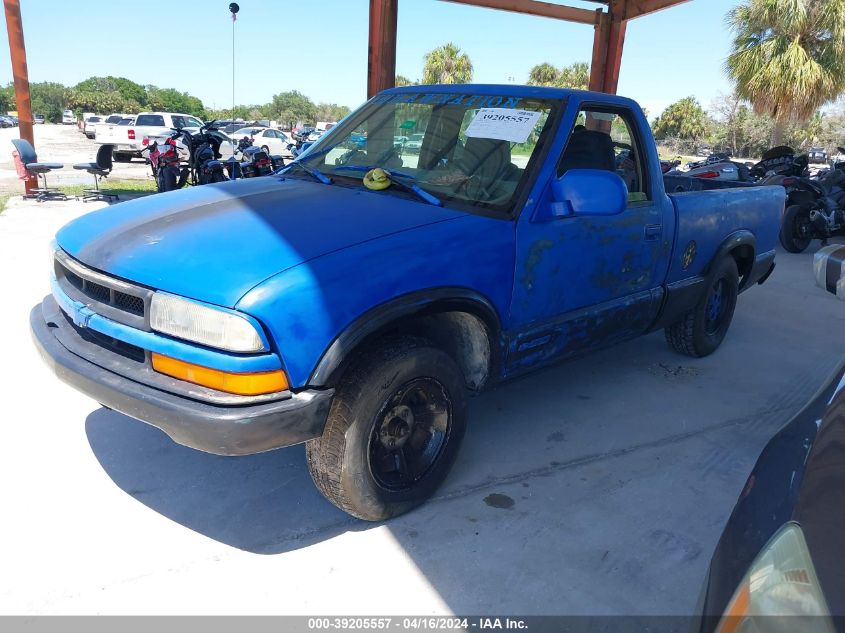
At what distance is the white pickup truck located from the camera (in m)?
19.4

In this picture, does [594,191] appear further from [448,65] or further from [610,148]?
[448,65]

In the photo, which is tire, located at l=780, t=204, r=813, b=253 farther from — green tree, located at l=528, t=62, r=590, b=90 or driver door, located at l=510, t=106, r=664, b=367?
green tree, located at l=528, t=62, r=590, b=90

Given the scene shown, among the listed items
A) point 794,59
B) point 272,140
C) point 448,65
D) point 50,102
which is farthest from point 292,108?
point 794,59

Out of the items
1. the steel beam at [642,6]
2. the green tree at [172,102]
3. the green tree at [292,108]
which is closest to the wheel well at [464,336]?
the steel beam at [642,6]

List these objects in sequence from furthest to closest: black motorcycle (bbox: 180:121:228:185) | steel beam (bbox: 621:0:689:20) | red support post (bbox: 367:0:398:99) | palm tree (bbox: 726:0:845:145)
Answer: palm tree (bbox: 726:0:845:145)
black motorcycle (bbox: 180:121:228:185)
steel beam (bbox: 621:0:689:20)
red support post (bbox: 367:0:398:99)

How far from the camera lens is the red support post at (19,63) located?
10.3m

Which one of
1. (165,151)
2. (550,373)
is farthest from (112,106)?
(550,373)

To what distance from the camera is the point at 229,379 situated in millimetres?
2166

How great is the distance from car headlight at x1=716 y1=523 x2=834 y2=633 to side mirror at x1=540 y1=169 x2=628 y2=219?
198cm

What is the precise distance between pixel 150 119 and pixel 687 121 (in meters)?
55.4

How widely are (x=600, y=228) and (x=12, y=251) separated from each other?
651cm

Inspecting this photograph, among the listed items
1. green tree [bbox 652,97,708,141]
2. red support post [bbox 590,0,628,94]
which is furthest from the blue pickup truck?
green tree [bbox 652,97,708,141]

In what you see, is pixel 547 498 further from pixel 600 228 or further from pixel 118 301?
pixel 118 301

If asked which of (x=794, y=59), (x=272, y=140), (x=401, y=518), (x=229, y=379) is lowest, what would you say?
(x=401, y=518)
